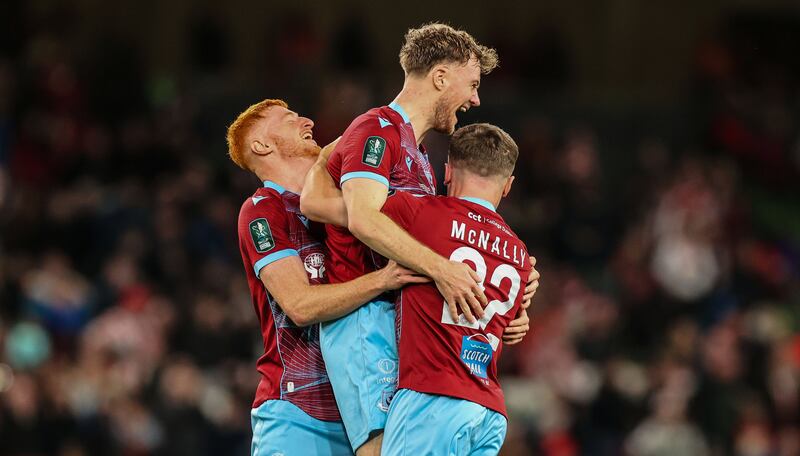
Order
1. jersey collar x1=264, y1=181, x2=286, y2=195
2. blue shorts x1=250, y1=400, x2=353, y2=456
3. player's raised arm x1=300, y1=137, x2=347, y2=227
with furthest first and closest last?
1. jersey collar x1=264, y1=181, x2=286, y2=195
2. blue shorts x1=250, y1=400, x2=353, y2=456
3. player's raised arm x1=300, y1=137, x2=347, y2=227

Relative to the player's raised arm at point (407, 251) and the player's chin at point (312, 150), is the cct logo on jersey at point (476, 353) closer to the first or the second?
the player's raised arm at point (407, 251)

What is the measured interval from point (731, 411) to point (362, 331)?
8070 millimetres

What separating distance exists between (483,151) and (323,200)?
2.20 feet

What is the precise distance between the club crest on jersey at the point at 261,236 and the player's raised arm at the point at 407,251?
654 millimetres

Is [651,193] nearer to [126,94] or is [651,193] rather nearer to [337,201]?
[126,94]

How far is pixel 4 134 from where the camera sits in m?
13.4

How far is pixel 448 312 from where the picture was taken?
4695 millimetres

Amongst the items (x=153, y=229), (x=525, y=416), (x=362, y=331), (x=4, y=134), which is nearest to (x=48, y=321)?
(x=153, y=229)

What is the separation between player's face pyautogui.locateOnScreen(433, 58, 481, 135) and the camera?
16.6ft

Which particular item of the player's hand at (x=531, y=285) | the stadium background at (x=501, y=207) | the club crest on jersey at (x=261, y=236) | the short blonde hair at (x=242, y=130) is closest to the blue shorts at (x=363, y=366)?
the club crest on jersey at (x=261, y=236)

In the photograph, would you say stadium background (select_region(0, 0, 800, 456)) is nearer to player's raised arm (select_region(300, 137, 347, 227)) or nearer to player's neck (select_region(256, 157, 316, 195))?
player's neck (select_region(256, 157, 316, 195))

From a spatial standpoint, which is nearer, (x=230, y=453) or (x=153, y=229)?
(x=230, y=453)

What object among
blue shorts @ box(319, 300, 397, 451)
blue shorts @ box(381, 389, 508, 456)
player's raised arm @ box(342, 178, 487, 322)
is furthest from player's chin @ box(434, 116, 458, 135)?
blue shorts @ box(381, 389, 508, 456)

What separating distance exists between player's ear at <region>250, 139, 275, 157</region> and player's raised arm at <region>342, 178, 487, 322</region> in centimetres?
98
